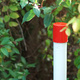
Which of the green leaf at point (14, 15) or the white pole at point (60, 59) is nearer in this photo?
the white pole at point (60, 59)

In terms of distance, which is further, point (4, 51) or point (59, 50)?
point (4, 51)

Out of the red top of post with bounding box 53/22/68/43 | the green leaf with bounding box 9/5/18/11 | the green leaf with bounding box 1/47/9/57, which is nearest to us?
the red top of post with bounding box 53/22/68/43

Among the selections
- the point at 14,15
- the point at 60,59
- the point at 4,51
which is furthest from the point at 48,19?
the point at 14,15

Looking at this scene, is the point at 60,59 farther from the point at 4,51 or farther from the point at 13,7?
the point at 13,7

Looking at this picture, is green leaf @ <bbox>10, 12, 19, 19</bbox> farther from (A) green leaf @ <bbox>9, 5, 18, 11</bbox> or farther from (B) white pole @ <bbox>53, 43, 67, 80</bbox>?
(B) white pole @ <bbox>53, 43, 67, 80</bbox>

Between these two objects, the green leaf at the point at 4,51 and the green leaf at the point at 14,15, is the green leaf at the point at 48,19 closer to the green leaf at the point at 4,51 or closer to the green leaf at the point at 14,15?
the green leaf at the point at 4,51

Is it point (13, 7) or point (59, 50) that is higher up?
point (13, 7)

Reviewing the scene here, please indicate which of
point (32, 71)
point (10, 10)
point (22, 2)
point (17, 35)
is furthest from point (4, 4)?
point (32, 71)

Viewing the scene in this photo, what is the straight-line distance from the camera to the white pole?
1083 millimetres

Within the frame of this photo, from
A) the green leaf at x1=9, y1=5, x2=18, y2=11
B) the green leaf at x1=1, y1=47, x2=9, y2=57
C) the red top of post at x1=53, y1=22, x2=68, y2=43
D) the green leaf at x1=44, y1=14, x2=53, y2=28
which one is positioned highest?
the green leaf at x1=9, y1=5, x2=18, y2=11

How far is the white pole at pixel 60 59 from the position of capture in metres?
1.08

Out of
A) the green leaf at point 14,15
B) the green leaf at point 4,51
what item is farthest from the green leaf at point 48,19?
the green leaf at point 14,15

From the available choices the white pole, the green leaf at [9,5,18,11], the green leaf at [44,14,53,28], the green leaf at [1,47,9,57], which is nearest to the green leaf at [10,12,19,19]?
the green leaf at [9,5,18,11]

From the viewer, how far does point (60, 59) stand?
3.60 ft
